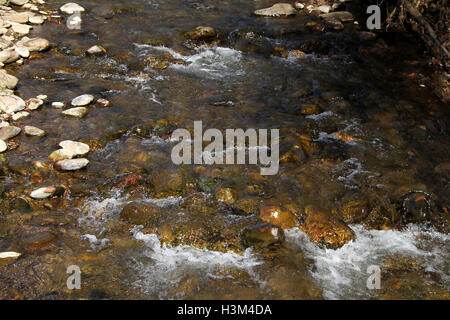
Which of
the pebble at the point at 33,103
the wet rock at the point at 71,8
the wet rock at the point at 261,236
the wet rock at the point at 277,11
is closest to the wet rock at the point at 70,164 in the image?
the pebble at the point at 33,103

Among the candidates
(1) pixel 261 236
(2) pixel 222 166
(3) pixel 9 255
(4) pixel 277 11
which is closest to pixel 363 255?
(1) pixel 261 236

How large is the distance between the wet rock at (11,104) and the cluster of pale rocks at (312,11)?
754cm

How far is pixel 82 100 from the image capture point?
7164 mm

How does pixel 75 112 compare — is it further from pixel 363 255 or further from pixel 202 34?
pixel 363 255

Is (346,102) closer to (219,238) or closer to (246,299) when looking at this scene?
(219,238)

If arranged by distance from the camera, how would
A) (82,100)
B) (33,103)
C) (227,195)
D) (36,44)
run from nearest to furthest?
1. (227,195)
2. (33,103)
3. (82,100)
4. (36,44)

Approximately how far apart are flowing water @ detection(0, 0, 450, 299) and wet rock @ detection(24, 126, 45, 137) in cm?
20

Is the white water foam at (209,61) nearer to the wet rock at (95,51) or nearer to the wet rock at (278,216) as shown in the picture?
the wet rock at (95,51)

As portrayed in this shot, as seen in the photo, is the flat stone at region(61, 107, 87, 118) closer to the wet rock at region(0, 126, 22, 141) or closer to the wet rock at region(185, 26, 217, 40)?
the wet rock at region(0, 126, 22, 141)

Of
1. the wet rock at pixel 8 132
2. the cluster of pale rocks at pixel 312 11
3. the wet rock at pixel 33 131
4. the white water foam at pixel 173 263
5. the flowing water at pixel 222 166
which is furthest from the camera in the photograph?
the cluster of pale rocks at pixel 312 11

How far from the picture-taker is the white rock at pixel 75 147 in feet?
19.7

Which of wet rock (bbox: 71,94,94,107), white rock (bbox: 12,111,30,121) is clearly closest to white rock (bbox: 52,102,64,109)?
wet rock (bbox: 71,94,94,107)

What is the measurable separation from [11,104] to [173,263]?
447 centimetres
